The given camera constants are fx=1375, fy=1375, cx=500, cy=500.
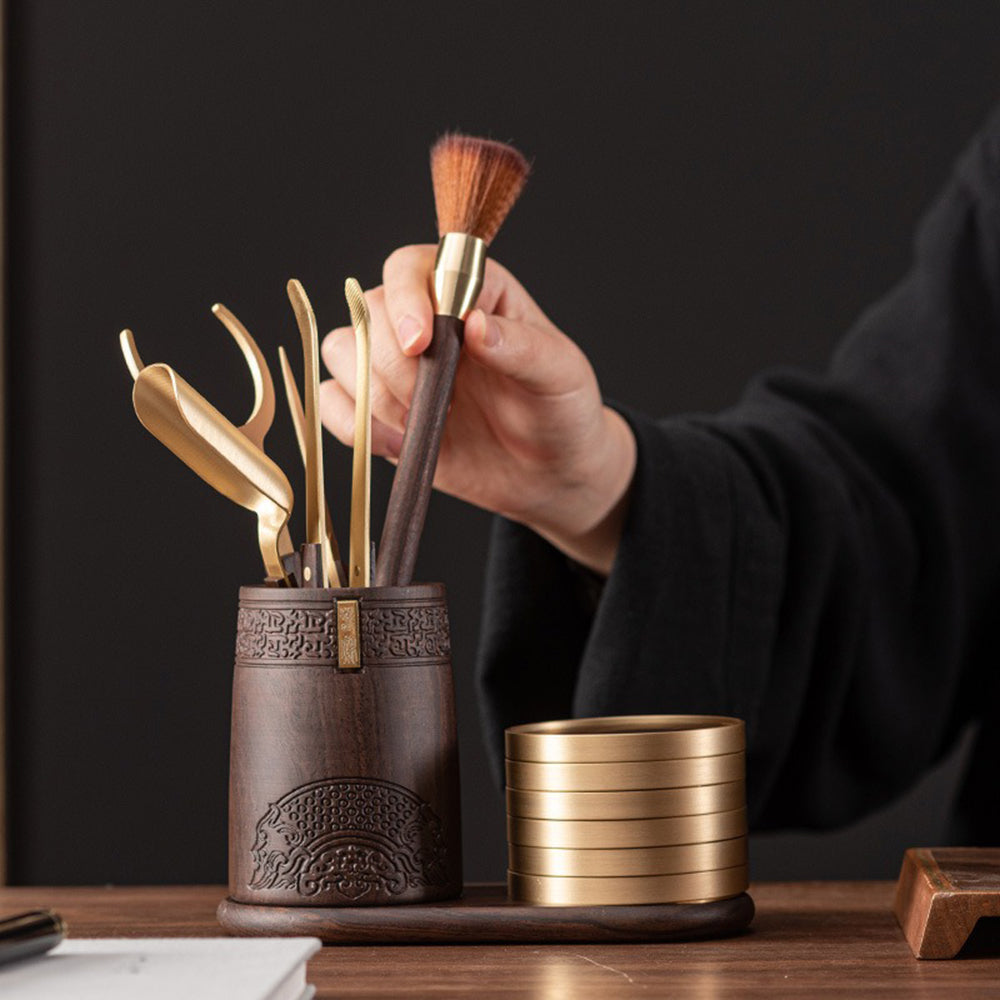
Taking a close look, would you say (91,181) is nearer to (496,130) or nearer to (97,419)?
(97,419)

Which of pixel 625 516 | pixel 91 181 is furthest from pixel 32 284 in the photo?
pixel 625 516

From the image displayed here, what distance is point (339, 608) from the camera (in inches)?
17.4

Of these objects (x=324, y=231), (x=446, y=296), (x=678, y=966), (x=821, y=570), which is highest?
(x=324, y=231)

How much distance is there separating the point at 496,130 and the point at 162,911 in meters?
0.76

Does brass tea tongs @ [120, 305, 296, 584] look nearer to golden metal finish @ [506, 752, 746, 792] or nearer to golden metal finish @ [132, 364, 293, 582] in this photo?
golden metal finish @ [132, 364, 293, 582]

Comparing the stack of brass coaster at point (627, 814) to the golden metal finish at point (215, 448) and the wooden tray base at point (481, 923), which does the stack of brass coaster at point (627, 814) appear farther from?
the golden metal finish at point (215, 448)

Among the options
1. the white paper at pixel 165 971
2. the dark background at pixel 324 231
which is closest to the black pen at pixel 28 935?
the white paper at pixel 165 971

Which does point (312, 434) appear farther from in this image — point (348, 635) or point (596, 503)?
point (596, 503)

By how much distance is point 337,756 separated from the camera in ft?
1.44

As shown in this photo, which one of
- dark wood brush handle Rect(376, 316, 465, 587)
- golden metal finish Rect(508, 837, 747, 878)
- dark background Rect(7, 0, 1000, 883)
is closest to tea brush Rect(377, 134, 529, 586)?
dark wood brush handle Rect(376, 316, 465, 587)

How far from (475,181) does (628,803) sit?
0.22 meters

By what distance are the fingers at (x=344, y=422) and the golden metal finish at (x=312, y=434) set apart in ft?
0.30

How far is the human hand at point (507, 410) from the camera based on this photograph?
52 cm

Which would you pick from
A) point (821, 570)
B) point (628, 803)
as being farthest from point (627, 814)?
point (821, 570)
